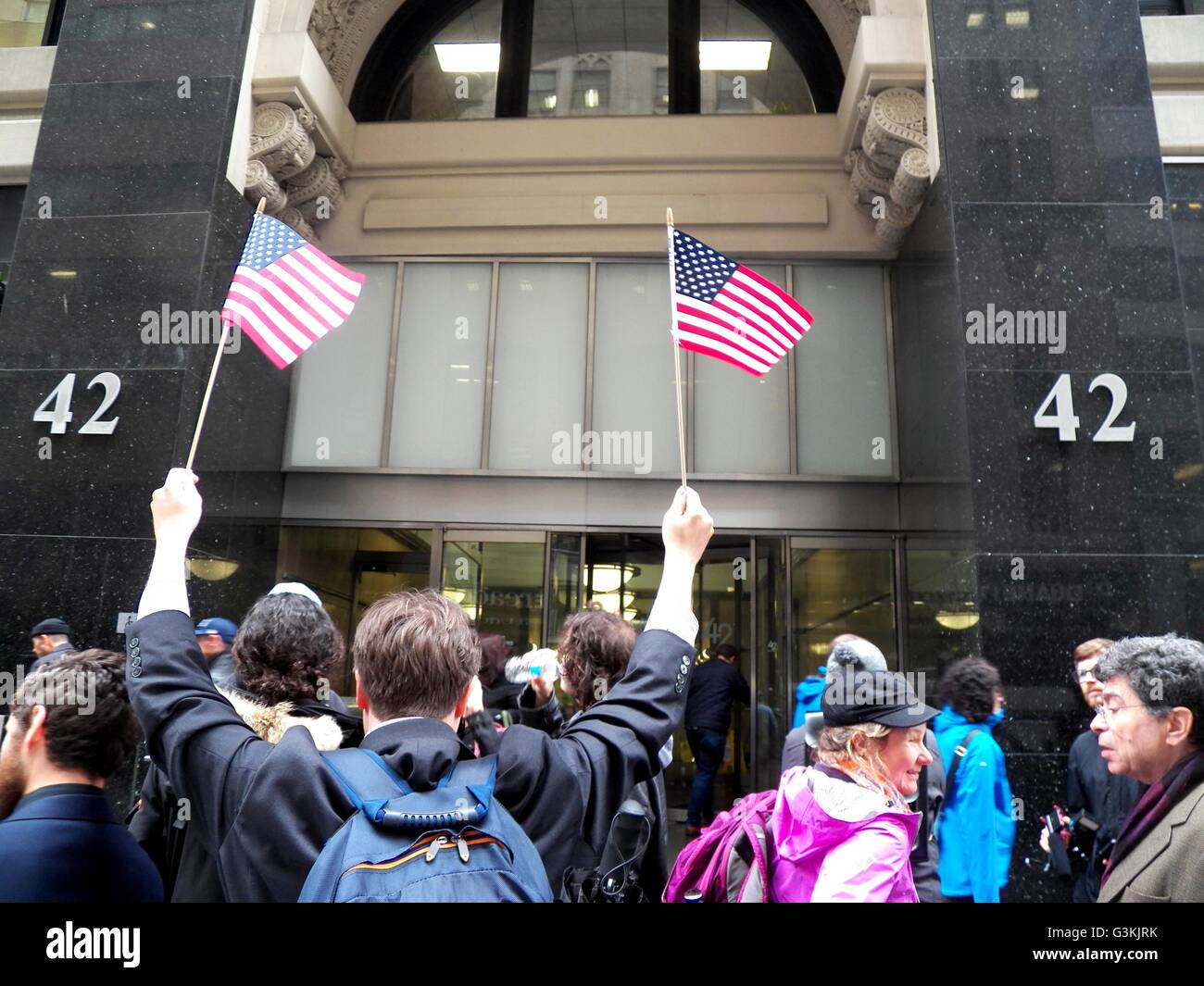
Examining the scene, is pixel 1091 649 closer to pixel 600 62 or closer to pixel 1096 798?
pixel 1096 798

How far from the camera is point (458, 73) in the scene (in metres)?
10.6

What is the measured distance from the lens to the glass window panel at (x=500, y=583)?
9117 mm

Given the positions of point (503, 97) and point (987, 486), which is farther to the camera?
point (503, 97)

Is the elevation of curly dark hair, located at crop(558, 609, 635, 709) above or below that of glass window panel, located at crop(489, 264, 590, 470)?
below

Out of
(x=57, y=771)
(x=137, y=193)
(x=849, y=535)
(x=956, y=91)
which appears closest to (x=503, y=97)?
(x=137, y=193)

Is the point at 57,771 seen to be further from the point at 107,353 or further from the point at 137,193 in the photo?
the point at 137,193

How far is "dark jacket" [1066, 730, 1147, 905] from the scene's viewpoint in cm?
405

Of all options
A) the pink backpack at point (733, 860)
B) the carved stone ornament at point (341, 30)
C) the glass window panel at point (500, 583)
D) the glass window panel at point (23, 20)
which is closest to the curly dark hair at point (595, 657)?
the pink backpack at point (733, 860)

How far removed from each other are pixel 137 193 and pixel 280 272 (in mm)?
4490

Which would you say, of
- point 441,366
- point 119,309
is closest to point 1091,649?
point 441,366

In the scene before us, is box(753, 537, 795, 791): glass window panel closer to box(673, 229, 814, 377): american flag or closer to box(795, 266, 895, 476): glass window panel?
box(795, 266, 895, 476): glass window panel

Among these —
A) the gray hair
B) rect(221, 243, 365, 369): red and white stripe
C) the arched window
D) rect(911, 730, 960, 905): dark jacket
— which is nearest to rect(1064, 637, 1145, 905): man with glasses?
rect(911, 730, 960, 905): dark jacket

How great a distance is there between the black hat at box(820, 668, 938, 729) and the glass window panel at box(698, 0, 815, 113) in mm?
8686

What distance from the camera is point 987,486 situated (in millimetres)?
6578
